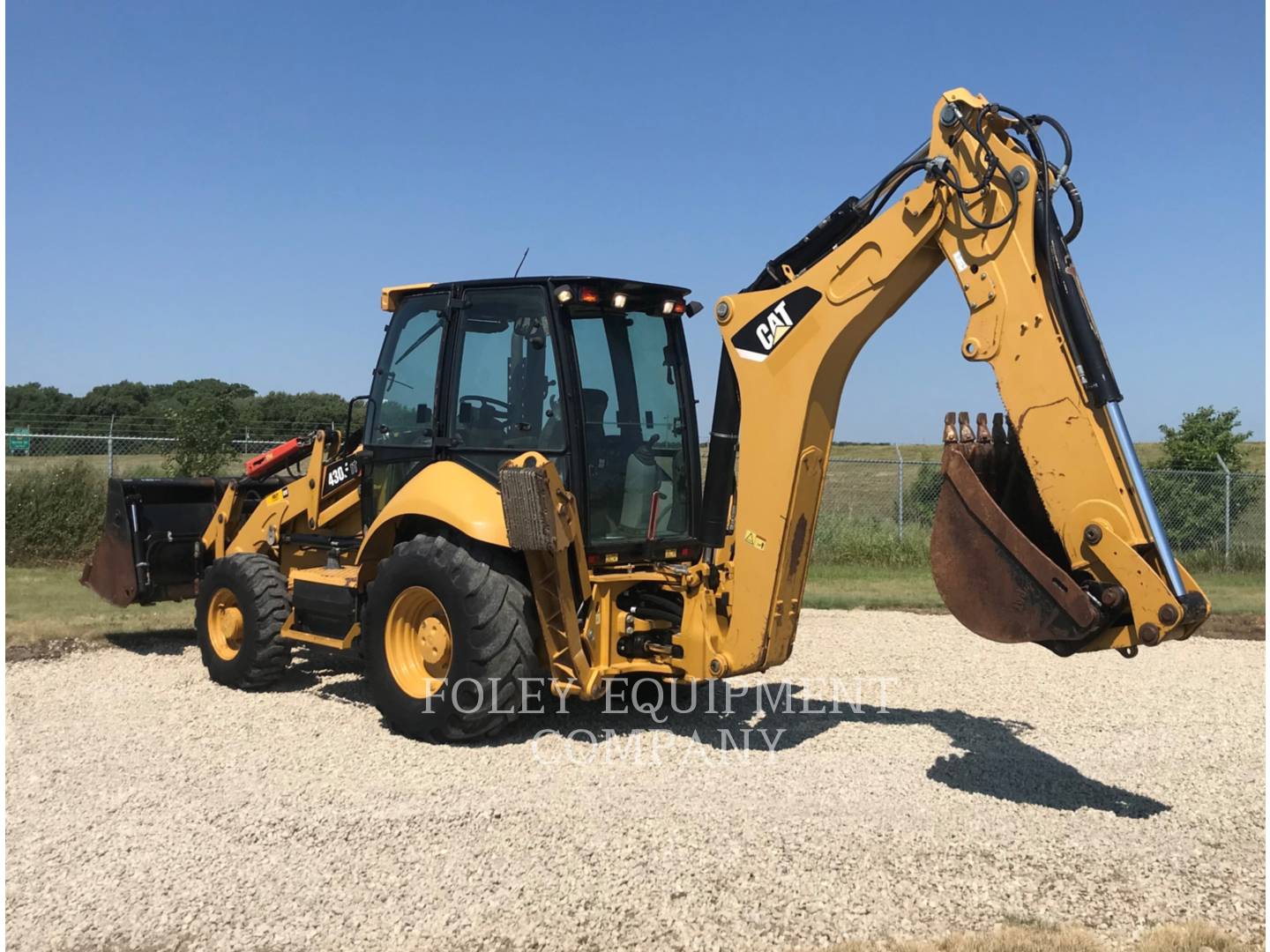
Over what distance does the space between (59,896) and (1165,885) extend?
4.39 meters

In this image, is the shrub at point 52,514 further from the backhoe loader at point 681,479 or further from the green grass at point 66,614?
the backhoe loader at point 681,479

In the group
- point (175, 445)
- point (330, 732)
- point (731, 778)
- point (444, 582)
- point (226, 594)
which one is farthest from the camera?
point (175, 445)

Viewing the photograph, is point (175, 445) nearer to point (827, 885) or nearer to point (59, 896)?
point (59, 896)

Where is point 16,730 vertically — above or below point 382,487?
below

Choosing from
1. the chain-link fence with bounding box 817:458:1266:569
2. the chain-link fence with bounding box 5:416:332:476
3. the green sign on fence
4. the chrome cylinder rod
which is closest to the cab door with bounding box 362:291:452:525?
the chrome cylinder rod

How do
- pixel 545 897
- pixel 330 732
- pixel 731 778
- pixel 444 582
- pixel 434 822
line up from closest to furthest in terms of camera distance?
1. pixel 545 897
2. pixel 434 822
3. pixel 731 778
4. pixel 444 582
5. pixel 330 732

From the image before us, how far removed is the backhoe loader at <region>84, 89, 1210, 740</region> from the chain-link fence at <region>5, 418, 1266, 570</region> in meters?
9.54

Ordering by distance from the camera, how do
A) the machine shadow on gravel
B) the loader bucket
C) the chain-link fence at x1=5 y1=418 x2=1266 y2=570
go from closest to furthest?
the machine shadow on gravel
the loader bucket
the chain-link fence at x1=5 y1=418 x2=1266 y2=570

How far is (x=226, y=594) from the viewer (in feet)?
28.0

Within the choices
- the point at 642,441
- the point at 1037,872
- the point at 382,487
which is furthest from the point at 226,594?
the point at 1037,872

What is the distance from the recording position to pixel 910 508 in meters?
19.7

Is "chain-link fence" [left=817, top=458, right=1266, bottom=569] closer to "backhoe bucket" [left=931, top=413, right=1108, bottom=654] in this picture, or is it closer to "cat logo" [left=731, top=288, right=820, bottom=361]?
"cat logo" [left=731, top=288, right=820, bottom=361]

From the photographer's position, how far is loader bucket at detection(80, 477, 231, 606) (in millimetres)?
9367

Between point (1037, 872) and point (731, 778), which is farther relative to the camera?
point (731, 778)
